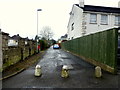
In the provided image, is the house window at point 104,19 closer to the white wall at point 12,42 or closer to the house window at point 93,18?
the house window at point 93,18

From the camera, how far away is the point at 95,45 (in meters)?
10.2

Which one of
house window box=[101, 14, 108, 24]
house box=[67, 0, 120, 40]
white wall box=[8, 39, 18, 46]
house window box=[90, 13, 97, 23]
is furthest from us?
house window box=[101, 14, 108, 24]

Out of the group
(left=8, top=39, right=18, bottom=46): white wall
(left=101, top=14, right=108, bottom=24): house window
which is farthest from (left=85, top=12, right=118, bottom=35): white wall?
(left=8, top=39, right=18, bottom=46): white wall

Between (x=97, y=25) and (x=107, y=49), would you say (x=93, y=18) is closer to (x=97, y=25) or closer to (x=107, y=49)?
(x=97, y=25)

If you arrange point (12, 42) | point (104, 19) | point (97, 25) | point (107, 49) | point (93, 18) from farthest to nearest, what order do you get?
point (104, 19), point (93, 18), point (97, 25), point (12, 42), point (107, 49)

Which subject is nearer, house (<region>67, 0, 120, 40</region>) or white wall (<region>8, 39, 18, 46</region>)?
white wall (<region>8, 39, 18, 46</region>)

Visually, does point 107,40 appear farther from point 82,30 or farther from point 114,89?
point 82,30

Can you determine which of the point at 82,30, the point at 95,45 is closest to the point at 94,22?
the point at 82,30

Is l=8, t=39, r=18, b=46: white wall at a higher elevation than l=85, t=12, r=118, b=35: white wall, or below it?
below

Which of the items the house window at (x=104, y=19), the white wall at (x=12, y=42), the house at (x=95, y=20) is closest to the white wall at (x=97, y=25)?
the house at (x=95, y=20)

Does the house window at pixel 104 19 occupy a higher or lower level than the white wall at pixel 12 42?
higher

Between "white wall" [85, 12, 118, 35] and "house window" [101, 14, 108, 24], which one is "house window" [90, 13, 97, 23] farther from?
"house window" [101, 14, 108, 24]

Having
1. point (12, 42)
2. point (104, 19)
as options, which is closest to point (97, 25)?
point (104, 19)

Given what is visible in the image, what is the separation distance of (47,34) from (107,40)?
60241 mm
